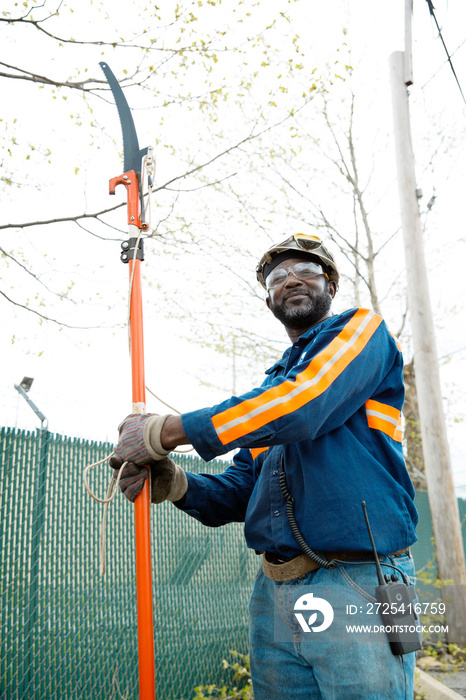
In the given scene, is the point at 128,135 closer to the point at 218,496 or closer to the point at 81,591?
the point at 218,496

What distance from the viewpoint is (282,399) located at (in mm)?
1918

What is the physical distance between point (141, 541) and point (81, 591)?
220cm

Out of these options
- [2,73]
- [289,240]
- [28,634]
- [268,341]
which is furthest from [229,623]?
[268,341]

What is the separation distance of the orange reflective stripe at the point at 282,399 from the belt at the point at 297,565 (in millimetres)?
529

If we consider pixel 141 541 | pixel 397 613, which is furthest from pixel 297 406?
pixel 141 541

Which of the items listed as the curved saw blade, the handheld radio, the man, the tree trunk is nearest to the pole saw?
the curved saw blade

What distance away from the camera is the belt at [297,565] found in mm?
1966

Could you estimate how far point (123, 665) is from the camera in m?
4.20

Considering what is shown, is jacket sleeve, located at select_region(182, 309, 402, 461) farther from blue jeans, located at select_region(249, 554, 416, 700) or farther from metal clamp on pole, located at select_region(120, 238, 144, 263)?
metal clamp on pole, located at select_region(120, 238, 144, 263)

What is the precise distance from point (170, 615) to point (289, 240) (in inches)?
135

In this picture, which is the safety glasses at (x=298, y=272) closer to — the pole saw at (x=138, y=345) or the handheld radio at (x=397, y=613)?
the pole saw at (x=138, y=345)

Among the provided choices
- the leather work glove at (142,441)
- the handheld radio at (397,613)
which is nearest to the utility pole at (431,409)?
the handheld radio at (397,613)

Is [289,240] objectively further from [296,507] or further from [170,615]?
[170,615]

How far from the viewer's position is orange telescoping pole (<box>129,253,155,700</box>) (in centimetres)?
208
